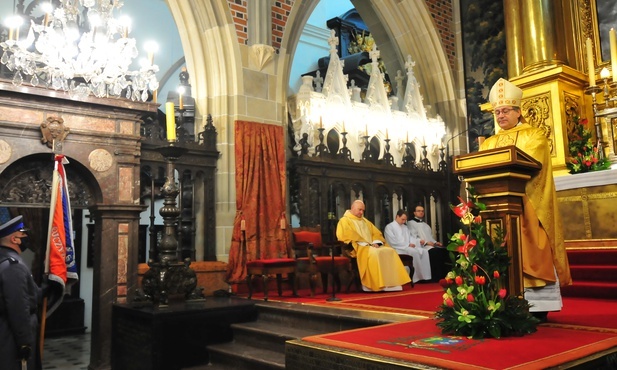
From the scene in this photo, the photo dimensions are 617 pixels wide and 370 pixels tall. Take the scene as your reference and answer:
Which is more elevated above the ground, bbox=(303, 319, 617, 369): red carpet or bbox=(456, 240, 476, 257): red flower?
bbox=(456, 240, 476, 257): red flower

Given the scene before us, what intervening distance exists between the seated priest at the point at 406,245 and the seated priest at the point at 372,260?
1150mm

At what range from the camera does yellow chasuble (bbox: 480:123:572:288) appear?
3547 mm

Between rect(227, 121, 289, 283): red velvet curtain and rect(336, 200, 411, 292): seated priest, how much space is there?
2.95 feet

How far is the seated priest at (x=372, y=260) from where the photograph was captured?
715cm

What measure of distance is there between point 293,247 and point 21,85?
12.2ft

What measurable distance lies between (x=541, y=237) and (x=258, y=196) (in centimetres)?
454

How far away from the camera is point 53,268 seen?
5.01m

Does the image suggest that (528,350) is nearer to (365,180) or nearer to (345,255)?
(345,255)

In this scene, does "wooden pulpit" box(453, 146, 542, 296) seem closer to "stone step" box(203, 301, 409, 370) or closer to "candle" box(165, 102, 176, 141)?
"stone step" box(203, 301, 409, 370)

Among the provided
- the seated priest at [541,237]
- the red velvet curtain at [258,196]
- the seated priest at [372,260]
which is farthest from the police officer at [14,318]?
the seated priest at [372,260]

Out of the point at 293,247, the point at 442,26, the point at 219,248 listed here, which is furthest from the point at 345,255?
the point at 442,26

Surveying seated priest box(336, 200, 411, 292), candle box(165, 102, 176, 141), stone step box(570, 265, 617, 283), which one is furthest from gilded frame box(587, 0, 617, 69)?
candle box(165, 102, 176, 141)

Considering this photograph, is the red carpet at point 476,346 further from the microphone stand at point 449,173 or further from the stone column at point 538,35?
the microphone stand at point 449,173

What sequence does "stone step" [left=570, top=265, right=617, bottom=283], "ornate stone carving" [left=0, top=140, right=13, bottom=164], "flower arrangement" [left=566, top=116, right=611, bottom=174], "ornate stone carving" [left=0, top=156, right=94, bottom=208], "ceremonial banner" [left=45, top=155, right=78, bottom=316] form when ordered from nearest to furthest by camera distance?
"ceremonial banner" [left=45, top=155, right=78, bottom=316] → "stone step" [left=570, top=265, right=617, bottom=283] → "ornate stone carving" [left=0, top=140, right=13, bottom=164] → "ornate stone carving" [left=0, top=156, right=94, bottom=208] → "flower arrangement" [left=566, top=116, right=611, bottom=174]
